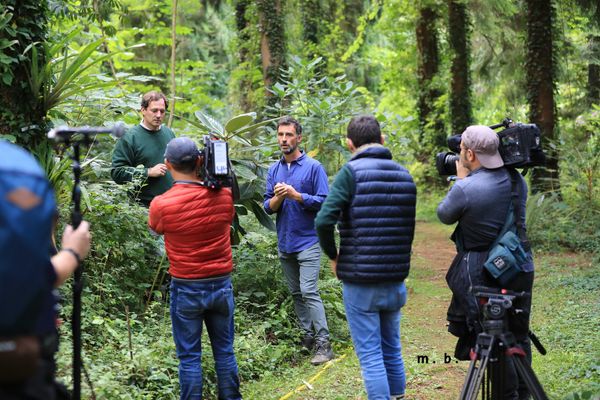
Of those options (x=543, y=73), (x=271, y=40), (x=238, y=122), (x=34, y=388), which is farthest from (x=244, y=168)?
(x=543, y=73)

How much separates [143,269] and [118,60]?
35.5ft

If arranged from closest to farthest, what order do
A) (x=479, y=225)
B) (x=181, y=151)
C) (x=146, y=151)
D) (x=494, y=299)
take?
(x=494, y=299)
(x=479, y=225)
(x=181, y=151)
(x=146, y=151)

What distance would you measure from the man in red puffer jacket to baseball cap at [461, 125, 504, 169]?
1682 millimetres

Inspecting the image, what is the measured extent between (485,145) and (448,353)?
9.13 feet

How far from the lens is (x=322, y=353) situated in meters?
6.46

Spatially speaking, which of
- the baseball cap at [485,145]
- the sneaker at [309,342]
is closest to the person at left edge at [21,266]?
the baseball cap at [485,145]

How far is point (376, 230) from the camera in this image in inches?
174

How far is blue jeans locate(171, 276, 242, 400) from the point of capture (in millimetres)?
4773

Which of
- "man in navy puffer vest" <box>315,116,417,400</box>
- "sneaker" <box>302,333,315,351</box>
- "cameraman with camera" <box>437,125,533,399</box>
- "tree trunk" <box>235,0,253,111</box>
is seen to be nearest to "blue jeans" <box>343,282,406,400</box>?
"man in navy puffer vest" <box>315,116,417,400</box>

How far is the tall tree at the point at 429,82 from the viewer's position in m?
20.1

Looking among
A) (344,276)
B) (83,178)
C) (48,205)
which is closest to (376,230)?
(344,276)

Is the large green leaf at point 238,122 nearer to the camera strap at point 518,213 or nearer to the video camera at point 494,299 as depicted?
the camera strap at point 518,213

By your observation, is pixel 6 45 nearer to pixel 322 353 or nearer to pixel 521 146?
pixel 322 353

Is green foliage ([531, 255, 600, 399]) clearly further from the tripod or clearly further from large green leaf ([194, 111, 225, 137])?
large green leaf ([194, 111, 225, 137])
